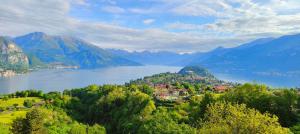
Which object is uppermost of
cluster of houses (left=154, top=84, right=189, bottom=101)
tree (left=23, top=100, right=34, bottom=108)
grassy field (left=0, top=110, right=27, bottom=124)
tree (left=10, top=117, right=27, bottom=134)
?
tree (left=10, top=117, right=27, bottom=134)

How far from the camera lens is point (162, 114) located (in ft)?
179

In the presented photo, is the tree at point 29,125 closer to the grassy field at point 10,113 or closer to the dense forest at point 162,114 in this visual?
the dense forest at point 162,114

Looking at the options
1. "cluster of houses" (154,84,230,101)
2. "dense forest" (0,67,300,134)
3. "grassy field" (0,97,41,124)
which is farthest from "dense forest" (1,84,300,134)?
"cluster of houses" (154,84,230,101)

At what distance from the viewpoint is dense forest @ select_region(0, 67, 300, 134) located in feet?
87.1

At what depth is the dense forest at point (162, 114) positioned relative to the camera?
87.1 feet

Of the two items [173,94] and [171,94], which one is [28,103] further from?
[173,94]

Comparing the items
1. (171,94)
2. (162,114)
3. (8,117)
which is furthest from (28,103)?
(162,114)

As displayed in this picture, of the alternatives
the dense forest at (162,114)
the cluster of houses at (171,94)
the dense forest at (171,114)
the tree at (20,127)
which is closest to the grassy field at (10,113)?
the dense forest at (162,114)

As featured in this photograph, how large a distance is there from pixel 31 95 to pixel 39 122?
72.9 metres

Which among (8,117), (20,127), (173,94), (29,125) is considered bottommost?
(8,117)

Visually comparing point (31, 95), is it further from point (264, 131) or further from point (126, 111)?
point (264, 131)

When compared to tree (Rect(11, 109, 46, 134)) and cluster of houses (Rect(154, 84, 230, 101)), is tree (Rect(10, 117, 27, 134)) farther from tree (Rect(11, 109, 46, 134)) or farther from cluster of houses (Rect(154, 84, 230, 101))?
cluster of houses (Rect(154, 84, 230, 101))

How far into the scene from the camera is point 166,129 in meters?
37.4

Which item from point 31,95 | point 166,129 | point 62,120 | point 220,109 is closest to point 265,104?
point 166,129
